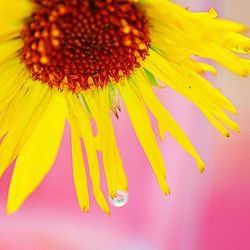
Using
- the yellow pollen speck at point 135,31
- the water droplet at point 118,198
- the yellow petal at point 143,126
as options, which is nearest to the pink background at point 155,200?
the water droplet at point 118,198

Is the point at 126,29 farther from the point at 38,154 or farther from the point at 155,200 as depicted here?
the point at 155,200

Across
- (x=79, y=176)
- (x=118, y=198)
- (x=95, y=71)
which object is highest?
(x=95, y=71)

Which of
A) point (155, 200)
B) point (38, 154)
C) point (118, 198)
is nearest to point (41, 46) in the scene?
point (38, 154)

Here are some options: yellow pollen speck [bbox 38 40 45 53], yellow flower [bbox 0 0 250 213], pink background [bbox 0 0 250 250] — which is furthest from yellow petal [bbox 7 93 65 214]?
pink background [bbox 0 0 250 250]

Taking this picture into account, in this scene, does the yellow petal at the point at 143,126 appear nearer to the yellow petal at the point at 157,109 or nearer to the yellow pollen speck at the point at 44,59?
the yellow petal at the point at 157,109

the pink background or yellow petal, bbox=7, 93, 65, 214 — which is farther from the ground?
yellow petal, bbox=7, 93, 65, 214

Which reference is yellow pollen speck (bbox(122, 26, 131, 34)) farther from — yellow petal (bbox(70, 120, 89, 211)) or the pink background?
the pink background

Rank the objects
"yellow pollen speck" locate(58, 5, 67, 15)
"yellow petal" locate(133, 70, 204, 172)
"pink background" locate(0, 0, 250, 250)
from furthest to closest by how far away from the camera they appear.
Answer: "pink background" locate(0, 0, 250, 250)
"yellow petal" locate(133, 70, 204, 172)
"yellow pollen speck" locate(58, 5, 67, 15)

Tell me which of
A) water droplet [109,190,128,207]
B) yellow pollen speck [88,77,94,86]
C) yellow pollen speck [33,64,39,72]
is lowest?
water droplet [109,190,128,207]
